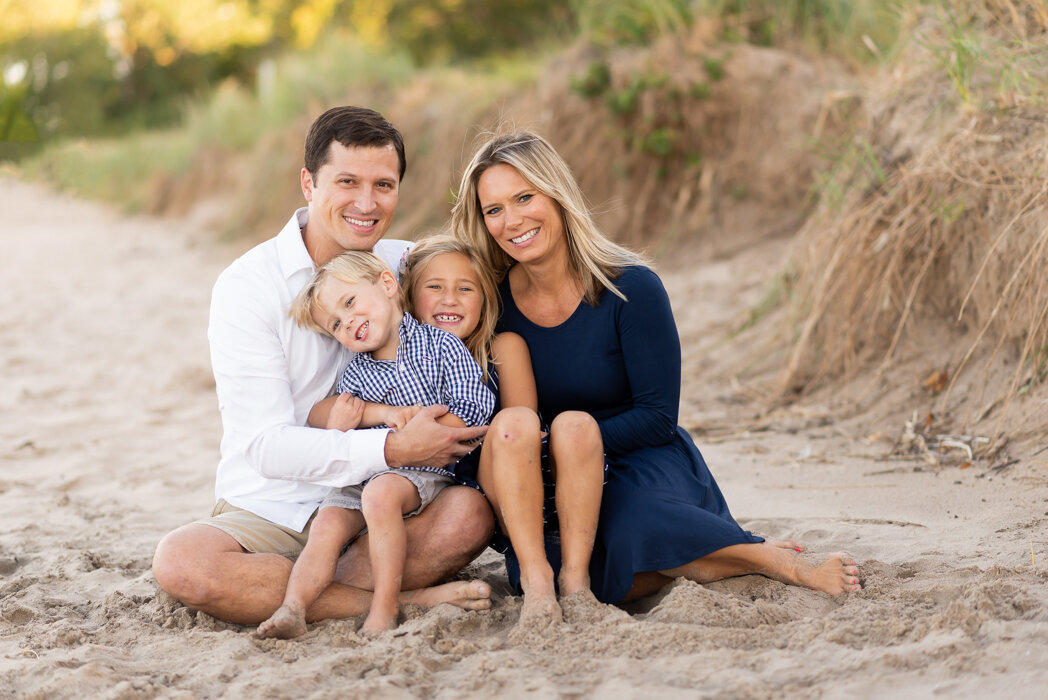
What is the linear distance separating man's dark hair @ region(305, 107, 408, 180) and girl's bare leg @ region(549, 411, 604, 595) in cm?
116

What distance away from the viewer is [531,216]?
3096 millimetres

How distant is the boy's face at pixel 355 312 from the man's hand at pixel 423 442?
0.32 meters

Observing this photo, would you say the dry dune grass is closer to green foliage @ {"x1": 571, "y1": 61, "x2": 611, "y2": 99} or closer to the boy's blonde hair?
the boy's blonde hair

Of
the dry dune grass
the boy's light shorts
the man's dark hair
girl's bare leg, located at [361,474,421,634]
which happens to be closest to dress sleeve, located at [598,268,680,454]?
the boy's light shorts

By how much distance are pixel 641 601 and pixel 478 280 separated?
114 centimetres

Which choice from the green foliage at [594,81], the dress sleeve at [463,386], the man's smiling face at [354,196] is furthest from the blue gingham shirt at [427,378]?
the green foliage at [594,81]

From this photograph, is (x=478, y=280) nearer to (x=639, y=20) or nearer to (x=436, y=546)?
(x=436, y=546)

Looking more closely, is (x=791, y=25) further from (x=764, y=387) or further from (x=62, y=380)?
(x=62, y=380)

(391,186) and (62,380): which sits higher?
(391,186)

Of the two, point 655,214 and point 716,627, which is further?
point 655,214

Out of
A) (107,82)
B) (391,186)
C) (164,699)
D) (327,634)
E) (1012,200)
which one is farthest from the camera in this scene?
(107,82)

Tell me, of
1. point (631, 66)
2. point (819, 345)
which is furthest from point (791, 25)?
point (819, 345)

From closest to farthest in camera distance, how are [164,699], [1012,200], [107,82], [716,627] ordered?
1. [164,699]
2. [716,627]
3. [1012,200]
4. [107,82]

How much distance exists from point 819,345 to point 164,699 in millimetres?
3793
